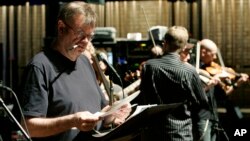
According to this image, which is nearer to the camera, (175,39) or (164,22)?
(175,39)

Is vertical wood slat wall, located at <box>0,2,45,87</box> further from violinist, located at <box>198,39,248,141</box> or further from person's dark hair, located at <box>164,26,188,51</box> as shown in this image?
person's dark hair, located at <box>164,26,188,51</box>

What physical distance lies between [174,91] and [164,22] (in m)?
Answer: 4.05

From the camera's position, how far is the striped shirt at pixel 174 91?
11.3ft

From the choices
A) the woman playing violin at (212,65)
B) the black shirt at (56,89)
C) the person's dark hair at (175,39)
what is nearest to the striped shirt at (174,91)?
the person's dark hair at (175,39)

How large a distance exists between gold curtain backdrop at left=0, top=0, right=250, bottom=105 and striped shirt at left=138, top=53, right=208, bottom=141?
3.68 metres

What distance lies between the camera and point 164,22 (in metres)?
7.45

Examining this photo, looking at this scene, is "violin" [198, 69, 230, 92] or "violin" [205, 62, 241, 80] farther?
"violin" [205, 62, 241, 80]

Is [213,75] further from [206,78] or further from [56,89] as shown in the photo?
[56,89]

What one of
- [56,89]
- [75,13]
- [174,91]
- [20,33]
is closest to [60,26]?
[75,13]

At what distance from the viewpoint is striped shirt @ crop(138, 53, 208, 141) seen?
345 centimetres

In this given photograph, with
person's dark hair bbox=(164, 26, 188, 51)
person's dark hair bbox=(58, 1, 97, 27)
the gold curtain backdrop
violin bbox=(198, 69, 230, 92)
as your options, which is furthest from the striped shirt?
the gold curtain backdrop

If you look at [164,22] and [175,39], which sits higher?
[164,22]

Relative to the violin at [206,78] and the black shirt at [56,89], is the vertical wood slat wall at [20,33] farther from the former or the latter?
the black shirt at [56,89]

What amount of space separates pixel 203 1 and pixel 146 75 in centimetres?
384
